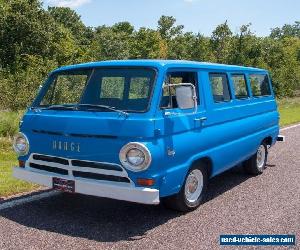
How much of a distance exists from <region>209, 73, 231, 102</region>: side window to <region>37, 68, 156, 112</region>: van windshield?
137 cm

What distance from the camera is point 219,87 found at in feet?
21.8

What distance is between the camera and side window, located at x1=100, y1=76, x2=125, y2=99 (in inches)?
230

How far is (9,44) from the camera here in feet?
105

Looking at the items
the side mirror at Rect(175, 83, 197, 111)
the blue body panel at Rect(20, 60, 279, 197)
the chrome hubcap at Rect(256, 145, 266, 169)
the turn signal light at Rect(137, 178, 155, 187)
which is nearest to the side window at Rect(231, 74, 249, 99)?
the blue body panel at Rect(20, 60, 279, 197)

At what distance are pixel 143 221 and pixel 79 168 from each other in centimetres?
110

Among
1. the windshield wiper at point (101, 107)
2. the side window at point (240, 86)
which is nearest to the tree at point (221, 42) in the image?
the side window at point (240, 86)

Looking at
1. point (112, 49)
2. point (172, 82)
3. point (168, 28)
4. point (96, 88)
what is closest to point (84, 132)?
point (96, 88)

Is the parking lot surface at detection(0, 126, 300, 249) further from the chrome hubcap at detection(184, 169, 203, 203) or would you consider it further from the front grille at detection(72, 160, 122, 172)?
the front grille at detection(72, 160, 122, 172)

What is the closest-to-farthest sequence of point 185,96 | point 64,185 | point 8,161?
point 64,185
point 185,96
point 8,161

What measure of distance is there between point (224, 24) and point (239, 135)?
29.4 meters

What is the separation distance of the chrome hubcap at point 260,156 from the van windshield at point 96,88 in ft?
12.3

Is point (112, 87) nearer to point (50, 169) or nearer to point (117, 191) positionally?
point (50, 169)

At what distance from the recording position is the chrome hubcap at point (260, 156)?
331 inches

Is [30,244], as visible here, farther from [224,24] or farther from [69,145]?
[224,24]
